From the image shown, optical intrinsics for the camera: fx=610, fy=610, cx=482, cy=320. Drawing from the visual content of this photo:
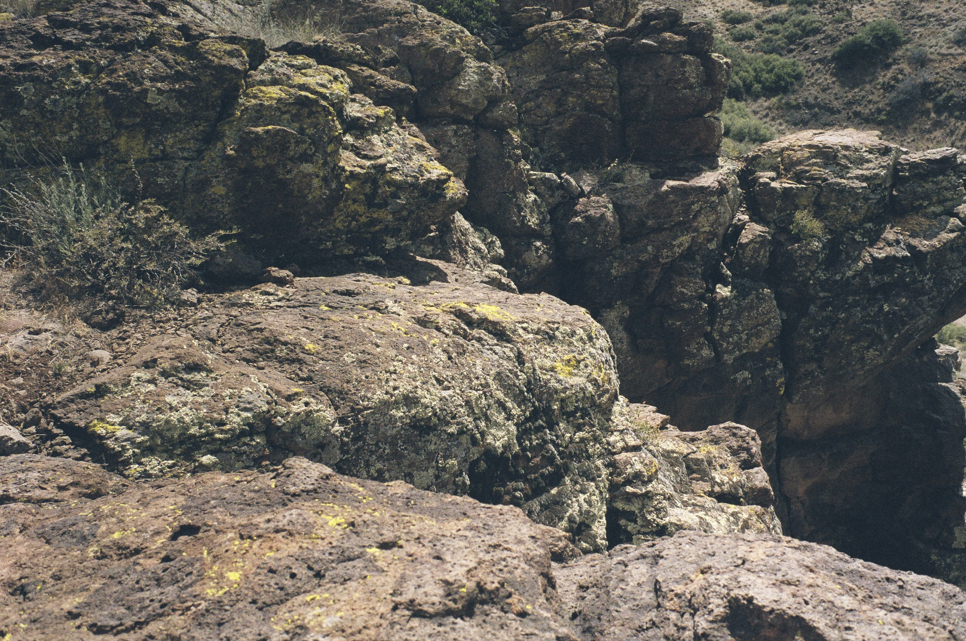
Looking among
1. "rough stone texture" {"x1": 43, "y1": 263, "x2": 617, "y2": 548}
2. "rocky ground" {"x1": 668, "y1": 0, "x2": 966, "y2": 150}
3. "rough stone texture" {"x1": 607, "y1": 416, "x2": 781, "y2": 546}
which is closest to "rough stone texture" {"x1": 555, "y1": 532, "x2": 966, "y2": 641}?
"rough stone texture" {"x1": 43, "y1": 263, "x2": 617, "y2": 548}

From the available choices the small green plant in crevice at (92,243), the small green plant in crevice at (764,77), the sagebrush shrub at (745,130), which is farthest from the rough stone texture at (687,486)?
the small green plant in crevice at (764,77)

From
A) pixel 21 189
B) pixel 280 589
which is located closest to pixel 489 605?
pixel 280 589

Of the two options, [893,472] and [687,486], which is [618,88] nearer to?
[687,486]

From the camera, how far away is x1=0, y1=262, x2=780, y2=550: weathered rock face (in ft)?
14.7

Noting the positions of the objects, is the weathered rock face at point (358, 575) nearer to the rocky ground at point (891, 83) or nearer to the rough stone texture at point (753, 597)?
the rough stone texture at point (753, 597)

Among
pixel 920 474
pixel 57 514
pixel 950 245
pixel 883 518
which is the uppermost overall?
pixel 950 245

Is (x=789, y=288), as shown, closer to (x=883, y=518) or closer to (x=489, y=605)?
(x=883, y=518)

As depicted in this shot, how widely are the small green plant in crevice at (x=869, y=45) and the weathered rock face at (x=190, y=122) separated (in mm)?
31464

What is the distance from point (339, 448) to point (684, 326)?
8941 millimetres

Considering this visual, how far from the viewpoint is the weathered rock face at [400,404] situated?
14.7 feet

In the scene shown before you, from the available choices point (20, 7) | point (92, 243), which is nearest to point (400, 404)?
point (92, 243)

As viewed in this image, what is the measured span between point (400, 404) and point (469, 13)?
10063mm

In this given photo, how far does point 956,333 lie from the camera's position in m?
22.9

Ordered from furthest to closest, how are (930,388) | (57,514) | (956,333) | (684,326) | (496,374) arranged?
1. (956,333)
2. (930,388)
3. (684,326)
4. (496,374)
5. (57,514)
